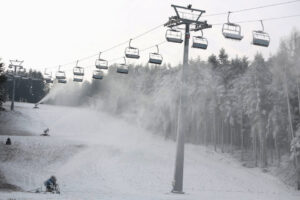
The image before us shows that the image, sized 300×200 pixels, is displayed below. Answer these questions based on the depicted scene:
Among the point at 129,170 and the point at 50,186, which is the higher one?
the point at 50,186

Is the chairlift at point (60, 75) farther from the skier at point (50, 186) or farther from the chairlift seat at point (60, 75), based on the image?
the skier at point (50, 186)

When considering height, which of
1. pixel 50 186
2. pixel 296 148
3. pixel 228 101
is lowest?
pixel 50 186

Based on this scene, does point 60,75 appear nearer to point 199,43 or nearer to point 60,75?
point 60,75

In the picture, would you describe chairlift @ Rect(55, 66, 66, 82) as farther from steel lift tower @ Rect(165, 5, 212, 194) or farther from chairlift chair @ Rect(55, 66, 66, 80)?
steel lift tower @ Rect(165, 5, 212, 194)

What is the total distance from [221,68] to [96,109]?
156ft

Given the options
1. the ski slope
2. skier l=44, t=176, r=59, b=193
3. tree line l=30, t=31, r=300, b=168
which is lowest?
the ski slope

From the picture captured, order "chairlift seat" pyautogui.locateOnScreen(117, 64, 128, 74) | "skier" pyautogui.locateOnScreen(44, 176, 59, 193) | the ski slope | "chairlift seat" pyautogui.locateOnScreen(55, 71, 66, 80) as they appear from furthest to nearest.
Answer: "chairlift seat" pyautogui.locateOnScreen(55, 71, 66, 80) < the ski slope < "chairlift seat" pyautogui.locateOnScreen(117, 64, 128, 74) < "skier" pyautogui.locateOnScreen(44, 176, 59, 193)

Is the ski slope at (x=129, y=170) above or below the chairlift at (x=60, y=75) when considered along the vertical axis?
below

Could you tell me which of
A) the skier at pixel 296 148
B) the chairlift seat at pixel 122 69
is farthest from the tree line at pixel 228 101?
the chairlift seat at pixel 122 69

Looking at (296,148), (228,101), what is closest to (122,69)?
(296,148)

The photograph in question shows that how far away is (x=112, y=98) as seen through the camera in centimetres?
9688

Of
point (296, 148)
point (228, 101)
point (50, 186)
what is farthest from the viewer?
point (228, 101)

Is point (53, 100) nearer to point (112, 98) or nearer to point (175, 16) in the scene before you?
point (112, 98)

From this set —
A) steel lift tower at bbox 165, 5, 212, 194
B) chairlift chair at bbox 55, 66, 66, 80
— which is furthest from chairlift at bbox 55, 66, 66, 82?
steel lift tower at bbox 165, 5, 212, 194
